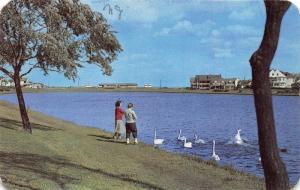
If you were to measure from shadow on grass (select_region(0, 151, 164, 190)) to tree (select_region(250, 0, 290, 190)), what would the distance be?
2775mm

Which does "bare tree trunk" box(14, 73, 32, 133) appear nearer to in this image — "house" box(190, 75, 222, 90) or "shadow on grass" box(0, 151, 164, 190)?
"shadow on grass" box(0, 151, 164, 190)

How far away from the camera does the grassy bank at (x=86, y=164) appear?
39.1 feet

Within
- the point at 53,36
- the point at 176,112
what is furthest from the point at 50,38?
the point at 176,112

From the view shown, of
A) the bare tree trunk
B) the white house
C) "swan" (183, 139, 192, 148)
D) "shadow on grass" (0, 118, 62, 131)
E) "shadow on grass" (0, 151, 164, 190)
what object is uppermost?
the white house

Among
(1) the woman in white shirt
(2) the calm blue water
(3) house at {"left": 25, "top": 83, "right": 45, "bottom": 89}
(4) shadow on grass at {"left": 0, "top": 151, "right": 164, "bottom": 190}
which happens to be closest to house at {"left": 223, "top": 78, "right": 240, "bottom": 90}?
(2) the calm blue water

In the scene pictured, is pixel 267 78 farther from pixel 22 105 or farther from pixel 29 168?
pixel 22 105

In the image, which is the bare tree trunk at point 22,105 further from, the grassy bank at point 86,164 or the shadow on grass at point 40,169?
the shadow on grass at point 40,169

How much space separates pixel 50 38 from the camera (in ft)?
51.2

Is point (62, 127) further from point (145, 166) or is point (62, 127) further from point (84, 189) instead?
point (84, 189)

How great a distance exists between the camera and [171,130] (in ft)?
64.1

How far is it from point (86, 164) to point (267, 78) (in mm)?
5076

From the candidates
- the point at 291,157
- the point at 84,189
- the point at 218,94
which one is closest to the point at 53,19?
the point at 218,94

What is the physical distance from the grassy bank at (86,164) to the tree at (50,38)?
0.85m

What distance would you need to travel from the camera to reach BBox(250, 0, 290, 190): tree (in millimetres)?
9555
